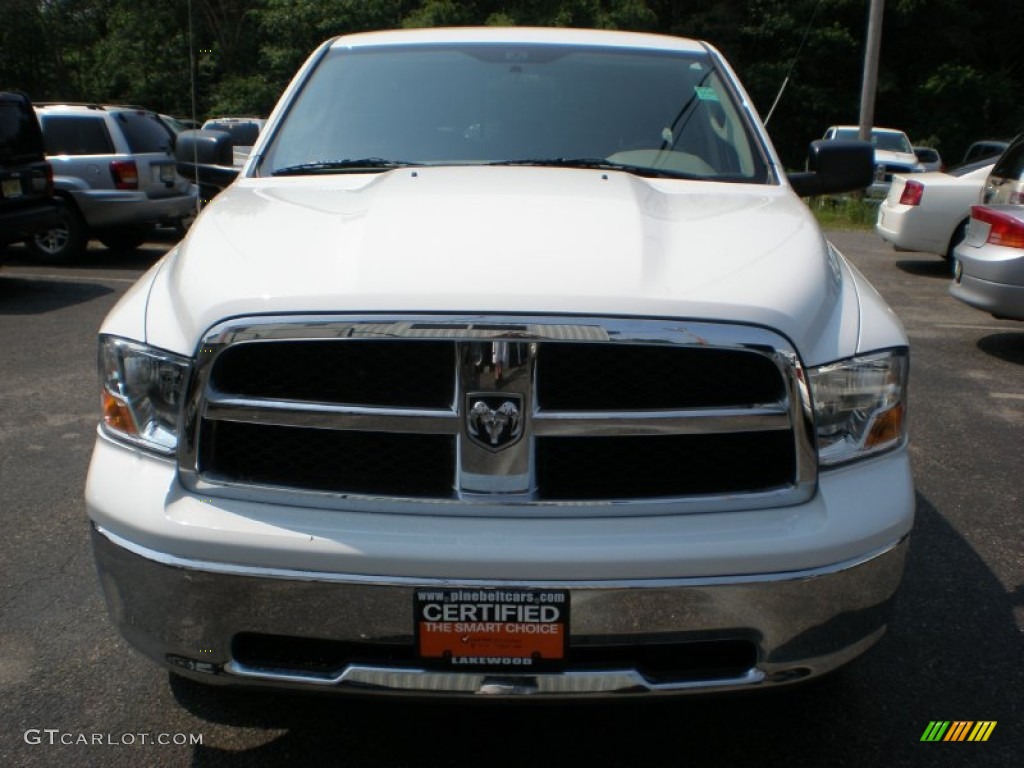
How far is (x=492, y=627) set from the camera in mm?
2281

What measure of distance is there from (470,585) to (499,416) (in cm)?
36

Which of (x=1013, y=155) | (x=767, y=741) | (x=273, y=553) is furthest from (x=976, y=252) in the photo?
(x=273, y=553)

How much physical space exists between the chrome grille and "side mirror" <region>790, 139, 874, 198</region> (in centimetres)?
191

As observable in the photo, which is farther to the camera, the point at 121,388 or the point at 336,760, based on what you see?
the point at 336,760

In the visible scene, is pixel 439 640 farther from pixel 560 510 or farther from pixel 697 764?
pixel 697 764

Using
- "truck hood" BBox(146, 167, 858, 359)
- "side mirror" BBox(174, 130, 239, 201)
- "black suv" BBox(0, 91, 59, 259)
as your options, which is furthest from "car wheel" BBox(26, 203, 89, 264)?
"truck hood" BBox(146, 167, 858, 359)

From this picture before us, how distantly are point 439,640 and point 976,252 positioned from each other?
6468 millimetres

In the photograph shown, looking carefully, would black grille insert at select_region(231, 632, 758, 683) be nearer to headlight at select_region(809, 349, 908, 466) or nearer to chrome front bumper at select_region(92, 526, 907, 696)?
chrome front bumper at select_region(92, 526, 907, 696)

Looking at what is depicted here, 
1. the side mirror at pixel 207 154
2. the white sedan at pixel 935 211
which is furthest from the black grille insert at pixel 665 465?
the white sedan at pixel 935 211

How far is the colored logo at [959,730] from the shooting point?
2.91m

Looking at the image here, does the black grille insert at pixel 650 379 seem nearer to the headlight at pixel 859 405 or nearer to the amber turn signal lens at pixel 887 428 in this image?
the headlight at pixel 859 405

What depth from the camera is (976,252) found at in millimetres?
7582

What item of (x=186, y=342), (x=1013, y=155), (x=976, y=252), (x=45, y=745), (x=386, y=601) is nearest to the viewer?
(x=386, y=601)

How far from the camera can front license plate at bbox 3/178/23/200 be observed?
952cm
